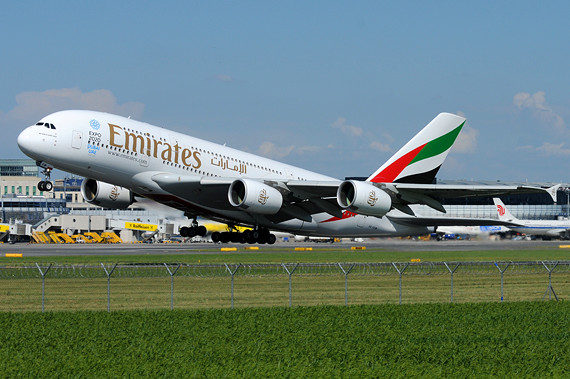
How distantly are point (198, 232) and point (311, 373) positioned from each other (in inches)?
1253

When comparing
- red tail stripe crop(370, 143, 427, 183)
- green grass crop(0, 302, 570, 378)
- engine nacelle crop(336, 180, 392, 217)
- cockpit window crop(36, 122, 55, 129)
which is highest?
cockpit window crop(36, 122, 55, 129)

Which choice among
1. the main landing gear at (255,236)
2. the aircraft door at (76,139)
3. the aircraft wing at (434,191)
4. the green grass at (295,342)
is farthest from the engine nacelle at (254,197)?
the green grass at (295,342)

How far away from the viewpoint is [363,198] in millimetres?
41656

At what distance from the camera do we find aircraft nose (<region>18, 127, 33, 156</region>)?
37.9m

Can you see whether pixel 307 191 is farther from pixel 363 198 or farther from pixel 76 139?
pixel 76 139

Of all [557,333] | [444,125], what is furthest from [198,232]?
[557,333]

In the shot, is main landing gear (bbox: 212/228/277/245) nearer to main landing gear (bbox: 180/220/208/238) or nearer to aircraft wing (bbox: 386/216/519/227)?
main landing gear (bbox: 180/220/208/238)

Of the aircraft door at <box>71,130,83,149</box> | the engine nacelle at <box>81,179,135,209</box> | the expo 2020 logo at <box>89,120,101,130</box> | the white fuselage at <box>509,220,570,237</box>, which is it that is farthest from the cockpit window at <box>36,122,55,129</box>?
the white fuselage at <box>509,220,570,237</box>

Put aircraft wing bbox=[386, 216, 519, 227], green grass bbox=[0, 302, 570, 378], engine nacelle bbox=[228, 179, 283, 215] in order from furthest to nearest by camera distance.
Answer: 1. aircraft wing bbox=[386, 216, 519, 227]
2. engine nacelle bbox=[228, 179, 283, 215]
3. green grass bbox=[0, 302, 570, 378]

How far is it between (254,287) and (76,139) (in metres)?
11.3

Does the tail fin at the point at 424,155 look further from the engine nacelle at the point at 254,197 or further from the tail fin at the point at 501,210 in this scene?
the tail fin at the point at 501,210

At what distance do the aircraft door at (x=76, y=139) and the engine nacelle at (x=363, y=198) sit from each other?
1370 centimetres

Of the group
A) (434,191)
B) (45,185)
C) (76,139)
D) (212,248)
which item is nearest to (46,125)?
(76,139)

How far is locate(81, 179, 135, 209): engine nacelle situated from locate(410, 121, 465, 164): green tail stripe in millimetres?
18390
